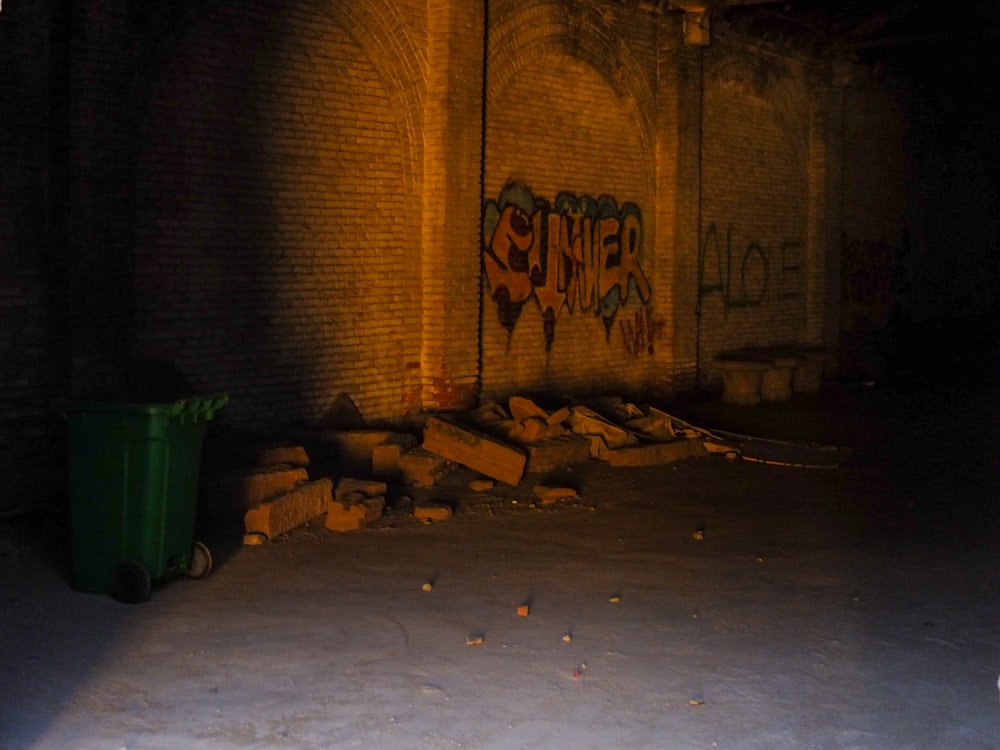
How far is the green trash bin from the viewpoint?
268 inches

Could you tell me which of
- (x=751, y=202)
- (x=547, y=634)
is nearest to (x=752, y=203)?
(x=751, y=202)

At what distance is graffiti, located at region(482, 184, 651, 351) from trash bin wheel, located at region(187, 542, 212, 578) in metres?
6.31

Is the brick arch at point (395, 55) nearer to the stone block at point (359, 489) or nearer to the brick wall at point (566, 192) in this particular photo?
the brick wall at point (566, 192)

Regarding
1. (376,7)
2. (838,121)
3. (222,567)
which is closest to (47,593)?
(222,567)

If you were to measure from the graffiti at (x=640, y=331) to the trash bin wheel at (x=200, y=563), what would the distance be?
884 centimetres

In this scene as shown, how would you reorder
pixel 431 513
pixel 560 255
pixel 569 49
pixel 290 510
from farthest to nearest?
pixel 560 255 < pixel 569 49 < pixel 431 513 < pixel 290 510

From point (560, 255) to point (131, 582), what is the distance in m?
8.37

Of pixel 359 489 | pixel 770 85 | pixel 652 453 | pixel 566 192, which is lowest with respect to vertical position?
pixel 359 489

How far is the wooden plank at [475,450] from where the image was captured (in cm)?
1042

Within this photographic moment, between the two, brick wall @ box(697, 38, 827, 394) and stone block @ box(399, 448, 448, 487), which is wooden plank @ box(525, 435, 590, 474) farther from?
brick wall @ box(697, 38, 827, 394)

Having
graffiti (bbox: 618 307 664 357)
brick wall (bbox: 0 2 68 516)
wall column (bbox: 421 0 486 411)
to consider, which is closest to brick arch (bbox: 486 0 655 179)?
wall column (bbox: 421 0 486 411)

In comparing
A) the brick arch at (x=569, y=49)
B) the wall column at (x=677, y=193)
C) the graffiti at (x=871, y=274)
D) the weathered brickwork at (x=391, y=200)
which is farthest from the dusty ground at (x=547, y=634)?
the graffiti at (x=871, y=274)

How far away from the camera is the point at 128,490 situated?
22.4 ft

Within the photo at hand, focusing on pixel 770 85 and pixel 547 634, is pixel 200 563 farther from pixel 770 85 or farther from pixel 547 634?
pixel 770 85
